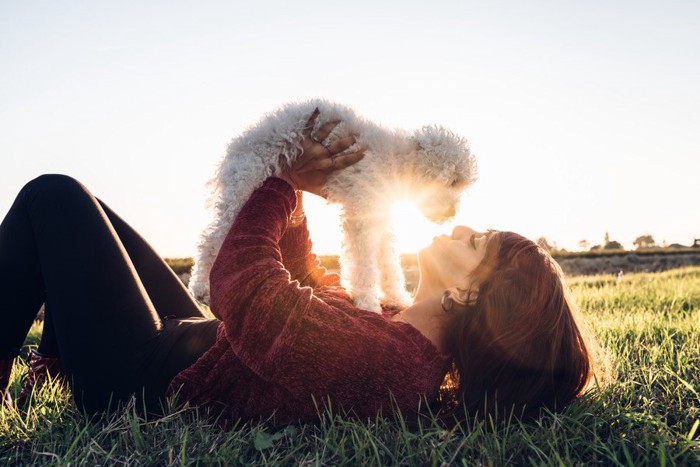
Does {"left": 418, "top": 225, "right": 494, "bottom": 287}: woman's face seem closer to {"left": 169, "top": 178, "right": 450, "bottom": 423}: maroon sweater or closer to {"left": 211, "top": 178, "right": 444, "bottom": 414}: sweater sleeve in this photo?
{"left": 169, "top": 178, "right": 450, "bottom": 423}: maroon sweater

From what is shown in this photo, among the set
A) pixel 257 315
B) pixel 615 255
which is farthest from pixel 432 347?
pixel 615 255

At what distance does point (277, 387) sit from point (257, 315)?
384 millimetres

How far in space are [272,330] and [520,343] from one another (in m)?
1.23

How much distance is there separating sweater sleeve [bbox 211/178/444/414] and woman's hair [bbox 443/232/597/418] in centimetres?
31

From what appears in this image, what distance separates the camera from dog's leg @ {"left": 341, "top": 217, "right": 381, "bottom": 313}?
3.34 meters

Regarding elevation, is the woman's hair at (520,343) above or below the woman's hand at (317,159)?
below

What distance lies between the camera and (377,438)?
85.4 inches

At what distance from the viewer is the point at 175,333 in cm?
267

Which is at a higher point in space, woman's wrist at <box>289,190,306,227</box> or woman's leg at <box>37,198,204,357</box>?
woman's wrist at <box>289,190,306,227</box>

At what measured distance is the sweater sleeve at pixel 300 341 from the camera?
7.38ft

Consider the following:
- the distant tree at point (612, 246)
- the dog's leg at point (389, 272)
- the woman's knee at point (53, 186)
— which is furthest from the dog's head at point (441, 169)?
the distant tree at point (612, 246)

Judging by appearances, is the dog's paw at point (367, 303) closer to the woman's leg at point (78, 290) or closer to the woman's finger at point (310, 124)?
the woman's finger at point (310, 124)

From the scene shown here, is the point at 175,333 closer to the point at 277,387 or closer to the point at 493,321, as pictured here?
the point at 277,387

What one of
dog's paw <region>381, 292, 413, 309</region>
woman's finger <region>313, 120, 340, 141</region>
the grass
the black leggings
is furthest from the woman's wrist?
the grass
